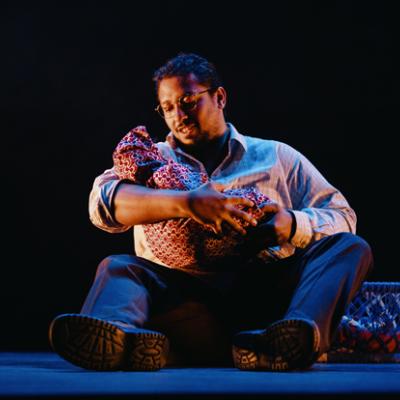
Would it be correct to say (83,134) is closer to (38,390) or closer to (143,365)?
(143,365)

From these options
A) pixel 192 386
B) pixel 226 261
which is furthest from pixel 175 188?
pixel 192 386

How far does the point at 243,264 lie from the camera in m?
1.78

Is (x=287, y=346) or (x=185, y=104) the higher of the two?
(x=185, y=104)

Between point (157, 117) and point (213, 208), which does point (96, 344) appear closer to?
point (213, 208)

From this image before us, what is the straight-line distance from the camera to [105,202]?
1.75 meters

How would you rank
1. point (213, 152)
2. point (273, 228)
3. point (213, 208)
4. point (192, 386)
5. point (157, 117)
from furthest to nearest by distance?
point (157, 117) < point (213, 152) < point (273, 228) < point (213, 208) < point (192, 386)

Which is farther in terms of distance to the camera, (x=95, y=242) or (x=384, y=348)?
(x=95, y=242)

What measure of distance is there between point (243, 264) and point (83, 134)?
139 centimetres

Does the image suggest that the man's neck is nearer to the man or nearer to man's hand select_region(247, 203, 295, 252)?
the man

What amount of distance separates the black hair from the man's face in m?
0.01

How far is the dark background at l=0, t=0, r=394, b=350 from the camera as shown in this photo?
9.57 ft

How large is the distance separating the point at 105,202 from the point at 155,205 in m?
0.18

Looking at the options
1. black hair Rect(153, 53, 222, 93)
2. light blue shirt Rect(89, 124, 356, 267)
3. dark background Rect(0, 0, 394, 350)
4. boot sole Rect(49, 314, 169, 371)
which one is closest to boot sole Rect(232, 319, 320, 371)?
boot sole Rect(49, 314, 169, 371)

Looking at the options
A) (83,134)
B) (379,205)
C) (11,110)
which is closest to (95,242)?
(83,134)
